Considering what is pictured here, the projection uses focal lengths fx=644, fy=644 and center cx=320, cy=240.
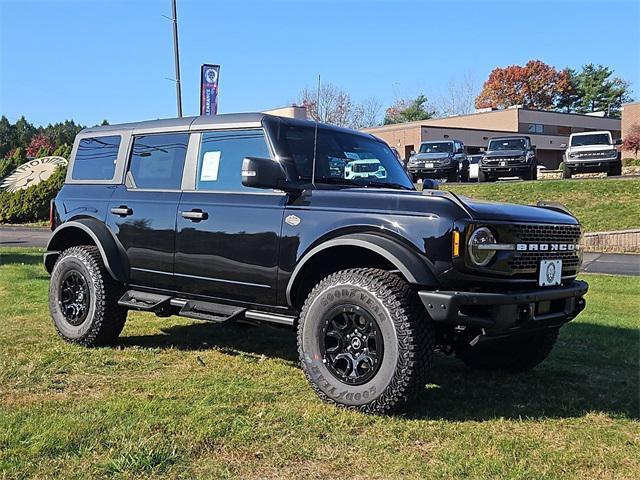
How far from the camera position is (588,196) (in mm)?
18688

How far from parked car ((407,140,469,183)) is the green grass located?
429 cm

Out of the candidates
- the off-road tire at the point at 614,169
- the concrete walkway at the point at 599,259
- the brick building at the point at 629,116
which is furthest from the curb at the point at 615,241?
the brick building at the point at 629,116

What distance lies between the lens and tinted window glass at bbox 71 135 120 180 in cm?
591

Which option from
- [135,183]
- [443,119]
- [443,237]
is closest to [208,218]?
[135,183]

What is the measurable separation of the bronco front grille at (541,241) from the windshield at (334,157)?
53.9 inches

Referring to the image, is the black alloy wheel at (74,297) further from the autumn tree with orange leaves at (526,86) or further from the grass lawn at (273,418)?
the autumn tree with orange leaves at (526,86)

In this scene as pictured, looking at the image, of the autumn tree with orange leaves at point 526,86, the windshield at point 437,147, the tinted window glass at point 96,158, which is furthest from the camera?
the autumn tree with orange leaves at point 526,86

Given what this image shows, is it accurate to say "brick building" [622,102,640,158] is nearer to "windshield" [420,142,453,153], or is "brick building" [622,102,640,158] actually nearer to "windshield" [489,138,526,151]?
"windshield" [489,138,526,151]

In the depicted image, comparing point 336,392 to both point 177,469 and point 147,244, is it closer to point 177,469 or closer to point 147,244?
point 177,469

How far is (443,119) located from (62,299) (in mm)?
60810

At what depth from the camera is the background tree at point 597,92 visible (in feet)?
272

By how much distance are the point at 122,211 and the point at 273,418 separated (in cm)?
254

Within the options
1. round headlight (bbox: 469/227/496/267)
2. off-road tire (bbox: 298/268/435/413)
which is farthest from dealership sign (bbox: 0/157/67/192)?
round headlight (bbox: 469/227/496/267)

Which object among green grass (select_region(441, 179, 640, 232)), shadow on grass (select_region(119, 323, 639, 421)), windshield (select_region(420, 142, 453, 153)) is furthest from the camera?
windshield (select_region(420, 142, 453, 153))
